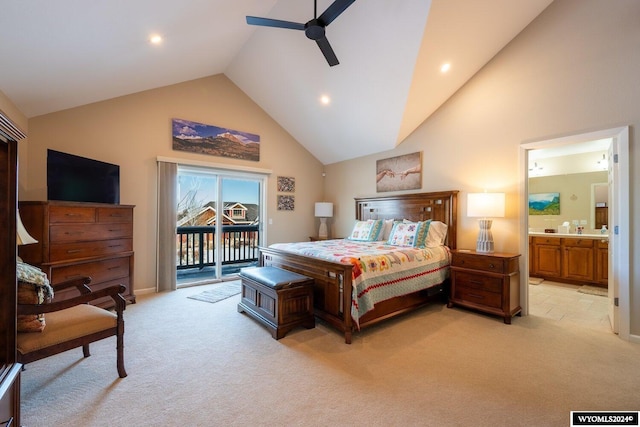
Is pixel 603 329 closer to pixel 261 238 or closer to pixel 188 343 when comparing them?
pixel 188 343

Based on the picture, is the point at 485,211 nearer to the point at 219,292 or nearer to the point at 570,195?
the point at 570,195

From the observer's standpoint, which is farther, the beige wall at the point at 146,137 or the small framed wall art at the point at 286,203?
the small framed wall art at the point at 286,203

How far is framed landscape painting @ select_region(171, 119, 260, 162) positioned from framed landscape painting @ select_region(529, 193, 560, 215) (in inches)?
242

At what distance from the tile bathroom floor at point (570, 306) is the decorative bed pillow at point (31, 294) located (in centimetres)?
493

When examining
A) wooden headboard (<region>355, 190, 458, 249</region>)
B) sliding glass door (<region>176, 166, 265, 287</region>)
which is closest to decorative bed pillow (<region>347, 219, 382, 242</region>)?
wooden headboard (<region>355, 190, 458, 249</region>)

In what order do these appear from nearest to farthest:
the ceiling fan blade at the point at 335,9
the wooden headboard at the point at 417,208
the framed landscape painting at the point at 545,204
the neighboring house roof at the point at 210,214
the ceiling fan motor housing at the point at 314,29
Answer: the ceiling fan blade at the point at 335,9, the ceiling fan motor housing at the point at 314,29, the wooden headboard at the point at 417,208, the neighboring house roof at the point at 210,214, the framed landscape painting at the point at 545,204

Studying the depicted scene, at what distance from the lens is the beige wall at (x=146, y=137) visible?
11.9ft

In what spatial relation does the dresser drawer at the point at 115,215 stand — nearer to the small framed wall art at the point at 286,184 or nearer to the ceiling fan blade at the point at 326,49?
the small framed wall art at the point at 286,184

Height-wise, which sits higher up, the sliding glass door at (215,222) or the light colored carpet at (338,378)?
the sliding glass door at (215,222)

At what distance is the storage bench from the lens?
2.78 m

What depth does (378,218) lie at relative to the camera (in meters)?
5.19

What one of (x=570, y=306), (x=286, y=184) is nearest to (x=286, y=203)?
(x=286, y=184)

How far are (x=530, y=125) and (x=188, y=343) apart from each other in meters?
4.67

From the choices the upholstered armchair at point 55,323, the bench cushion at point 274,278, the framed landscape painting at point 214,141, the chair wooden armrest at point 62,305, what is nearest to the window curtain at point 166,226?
the framed landscape painting at point 214,141
